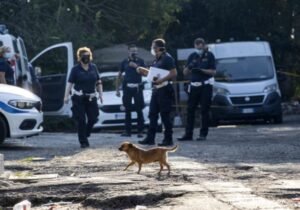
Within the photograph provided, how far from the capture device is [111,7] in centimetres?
3409

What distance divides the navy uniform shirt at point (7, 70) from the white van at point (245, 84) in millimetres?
8178

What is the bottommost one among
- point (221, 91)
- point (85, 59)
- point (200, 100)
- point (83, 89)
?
point (221, 91)

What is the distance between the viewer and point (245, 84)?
88.3 feet

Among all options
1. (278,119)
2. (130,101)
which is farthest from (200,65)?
(278,119)

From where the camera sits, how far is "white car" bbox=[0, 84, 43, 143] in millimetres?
16719

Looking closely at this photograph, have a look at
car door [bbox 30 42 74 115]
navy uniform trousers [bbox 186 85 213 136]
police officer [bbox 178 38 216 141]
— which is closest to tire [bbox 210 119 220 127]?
car door [bbox 30 42 74 115]

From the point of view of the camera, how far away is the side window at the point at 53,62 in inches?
1021

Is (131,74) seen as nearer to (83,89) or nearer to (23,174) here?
(83,89)

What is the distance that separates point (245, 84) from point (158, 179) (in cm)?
1594

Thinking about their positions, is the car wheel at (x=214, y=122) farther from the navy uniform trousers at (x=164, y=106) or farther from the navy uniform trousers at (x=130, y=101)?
the navy uniform trousers at (x=164, y=106)

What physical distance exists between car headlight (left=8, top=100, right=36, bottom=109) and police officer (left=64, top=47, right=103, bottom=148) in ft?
2.76

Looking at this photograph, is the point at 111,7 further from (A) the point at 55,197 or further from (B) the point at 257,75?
(A) the point at 55,197

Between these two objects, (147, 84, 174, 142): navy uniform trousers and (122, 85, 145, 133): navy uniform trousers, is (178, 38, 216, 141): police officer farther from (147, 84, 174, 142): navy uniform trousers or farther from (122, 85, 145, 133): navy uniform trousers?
(122, 85, 145, 133): navy uniform trousers

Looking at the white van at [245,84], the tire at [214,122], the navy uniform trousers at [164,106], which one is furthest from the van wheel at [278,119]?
the navy uniform trousers at [164,106]
